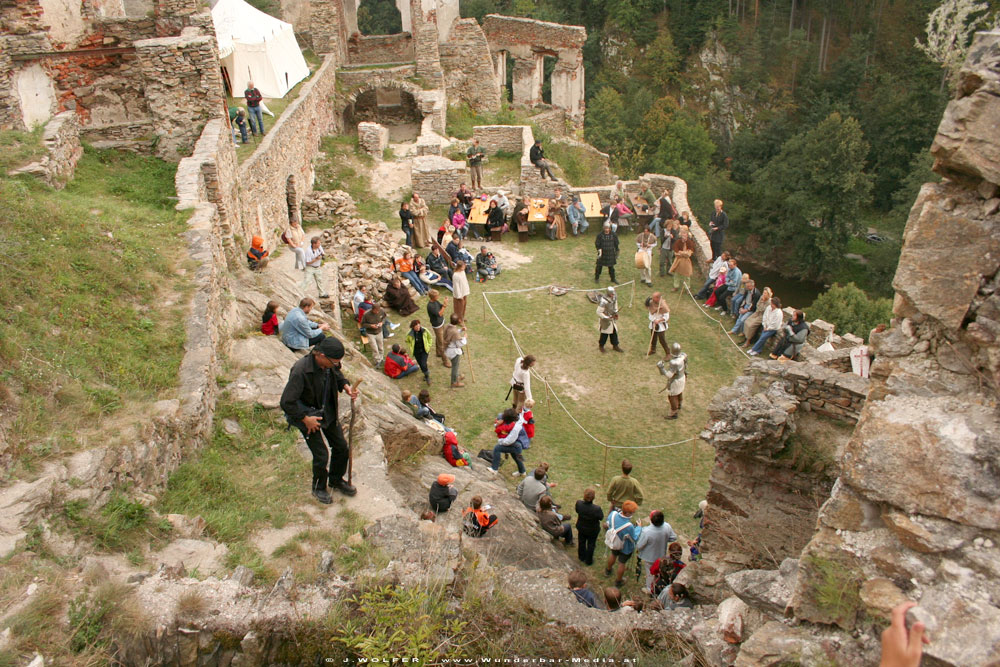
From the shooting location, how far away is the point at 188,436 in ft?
19.0

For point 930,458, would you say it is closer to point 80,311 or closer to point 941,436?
point 941,436

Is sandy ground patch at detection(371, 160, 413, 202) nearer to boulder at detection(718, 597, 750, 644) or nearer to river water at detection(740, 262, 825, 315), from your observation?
boulder at detection(718, 597, 750, 644)

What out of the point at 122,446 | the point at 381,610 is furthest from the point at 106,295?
the point at 381,610

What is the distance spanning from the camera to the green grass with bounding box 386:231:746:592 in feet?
29.6

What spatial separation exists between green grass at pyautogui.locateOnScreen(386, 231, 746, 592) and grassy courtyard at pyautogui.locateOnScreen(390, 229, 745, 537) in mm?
16

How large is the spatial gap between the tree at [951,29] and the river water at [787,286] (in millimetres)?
10831

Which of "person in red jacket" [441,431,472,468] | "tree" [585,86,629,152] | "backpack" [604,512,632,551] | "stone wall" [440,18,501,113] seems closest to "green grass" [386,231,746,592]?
"person in red jacket" [441,431,472,468]

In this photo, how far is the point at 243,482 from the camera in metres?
5.81

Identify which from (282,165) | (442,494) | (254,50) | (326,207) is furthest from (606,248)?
(254,50)

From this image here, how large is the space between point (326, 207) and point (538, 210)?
4.62 metres

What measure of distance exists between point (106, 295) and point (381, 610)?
15.5ft

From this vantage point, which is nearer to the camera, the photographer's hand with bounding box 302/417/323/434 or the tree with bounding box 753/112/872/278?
the photographer's hand with bounding box 302/417/323/434

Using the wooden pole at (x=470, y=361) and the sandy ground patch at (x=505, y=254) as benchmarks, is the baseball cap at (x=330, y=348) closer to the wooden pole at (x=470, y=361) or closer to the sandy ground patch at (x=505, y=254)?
the wooden pole at (x=470, y=361)

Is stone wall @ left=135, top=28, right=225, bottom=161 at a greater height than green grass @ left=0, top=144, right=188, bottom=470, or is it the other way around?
stone wall @ left=135, top=28, right=225, bottom=161
